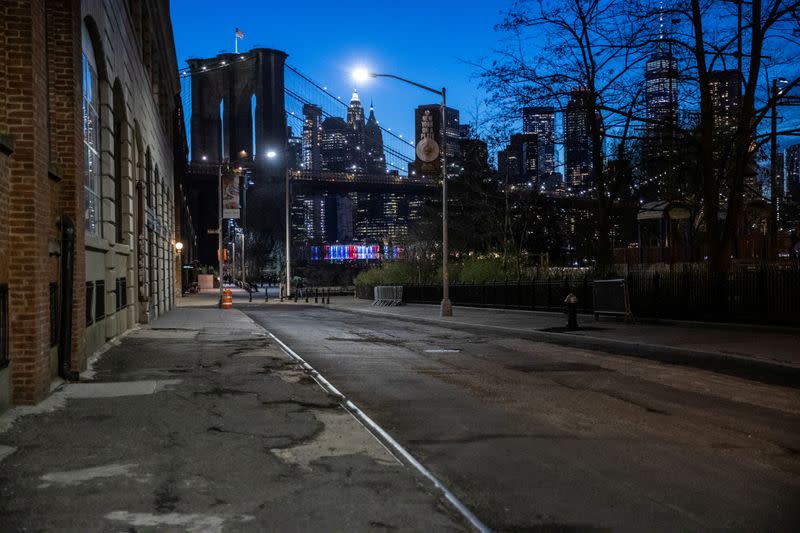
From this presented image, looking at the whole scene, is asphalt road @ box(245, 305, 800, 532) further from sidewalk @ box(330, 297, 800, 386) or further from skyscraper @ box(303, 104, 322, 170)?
skyscraper @ box(303, 104, 322, 170)

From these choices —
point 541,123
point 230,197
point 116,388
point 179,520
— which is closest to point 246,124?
point 230,197

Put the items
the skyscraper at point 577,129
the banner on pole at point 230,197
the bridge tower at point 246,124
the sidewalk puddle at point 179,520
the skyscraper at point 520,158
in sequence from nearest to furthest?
1. the sidewalk puddle at point 179,520
2. the skyscraper at point 577,129
3. the skyscraper at point 520,158
4. the banner on pole at point 230,197
5. the bridge tower at point 246,124

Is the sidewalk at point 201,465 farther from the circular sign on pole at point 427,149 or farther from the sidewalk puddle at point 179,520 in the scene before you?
the circular sign on pole at point 427,149

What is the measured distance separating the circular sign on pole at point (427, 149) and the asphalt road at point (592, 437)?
12516 mm

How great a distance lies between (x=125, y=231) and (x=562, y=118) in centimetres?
1534

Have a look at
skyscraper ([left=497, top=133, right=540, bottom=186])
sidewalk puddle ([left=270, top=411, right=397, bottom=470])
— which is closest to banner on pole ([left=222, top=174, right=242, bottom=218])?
skyscraper ([left=497, top=133, right=540, bottom=186])

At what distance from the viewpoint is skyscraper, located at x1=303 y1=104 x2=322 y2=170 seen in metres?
157

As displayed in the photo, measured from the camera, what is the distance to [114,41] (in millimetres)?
17938

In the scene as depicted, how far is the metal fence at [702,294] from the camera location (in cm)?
1964

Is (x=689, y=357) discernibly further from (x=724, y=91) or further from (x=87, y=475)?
(x=724, y=91)

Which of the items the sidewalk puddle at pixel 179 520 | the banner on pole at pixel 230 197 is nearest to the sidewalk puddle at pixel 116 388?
the sidewalk puddle at pixel 179 520

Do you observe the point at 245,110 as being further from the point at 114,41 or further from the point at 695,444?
the point at 695,444

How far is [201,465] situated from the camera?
6.59 metres

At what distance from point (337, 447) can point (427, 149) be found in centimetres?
2027
